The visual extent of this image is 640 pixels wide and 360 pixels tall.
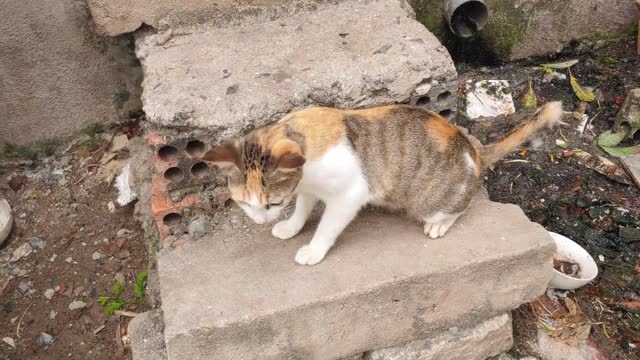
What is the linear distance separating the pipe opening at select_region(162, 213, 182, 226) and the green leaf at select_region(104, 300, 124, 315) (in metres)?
0.72

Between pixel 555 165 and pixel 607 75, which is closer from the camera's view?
pixel 555 165

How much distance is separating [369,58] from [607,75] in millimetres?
2384

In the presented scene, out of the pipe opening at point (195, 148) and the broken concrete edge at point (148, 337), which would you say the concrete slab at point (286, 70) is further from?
the broken concrete edge at point (148, 337)

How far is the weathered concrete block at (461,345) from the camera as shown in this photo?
8.74ft

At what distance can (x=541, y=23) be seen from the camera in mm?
4094

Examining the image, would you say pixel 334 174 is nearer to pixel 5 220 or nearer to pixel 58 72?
pixel 58 72

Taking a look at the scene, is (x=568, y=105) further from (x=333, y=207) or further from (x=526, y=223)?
(x=333, y=207)

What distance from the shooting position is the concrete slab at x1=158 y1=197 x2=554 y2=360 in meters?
2.26

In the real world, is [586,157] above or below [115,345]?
above

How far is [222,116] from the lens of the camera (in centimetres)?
250

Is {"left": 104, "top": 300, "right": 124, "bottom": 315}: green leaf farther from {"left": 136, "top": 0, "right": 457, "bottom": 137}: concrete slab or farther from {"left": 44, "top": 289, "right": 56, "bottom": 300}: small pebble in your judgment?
{"left": 136, "top": 0, "right": 457, "bottom": 137}: concrete slab

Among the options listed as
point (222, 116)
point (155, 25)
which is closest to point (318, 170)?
point (222, 116)

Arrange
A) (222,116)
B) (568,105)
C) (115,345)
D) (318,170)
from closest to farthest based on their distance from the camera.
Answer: (318,170) → (222,116) → (115,345) → (568,105)

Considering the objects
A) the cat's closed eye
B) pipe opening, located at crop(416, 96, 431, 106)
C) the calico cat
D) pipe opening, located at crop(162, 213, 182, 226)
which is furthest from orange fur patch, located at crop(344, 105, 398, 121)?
pipe opening, located at crop(162, 213, 182, 226)
